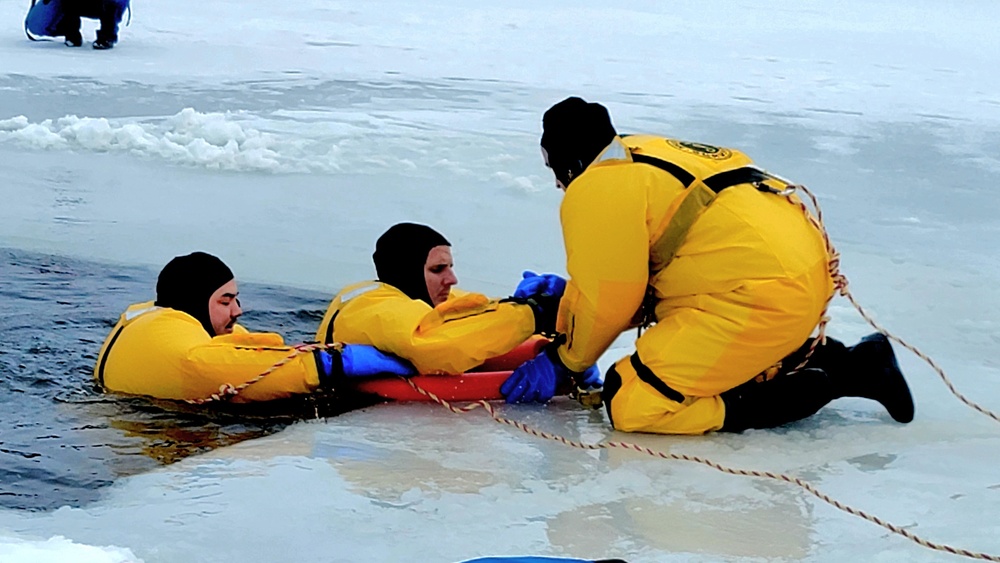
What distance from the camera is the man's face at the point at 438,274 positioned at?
4062mm

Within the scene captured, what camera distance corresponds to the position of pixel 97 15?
10.4 metres

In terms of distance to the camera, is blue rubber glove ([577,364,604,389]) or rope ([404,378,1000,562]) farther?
blue rubber glove ([577,364,604,389])

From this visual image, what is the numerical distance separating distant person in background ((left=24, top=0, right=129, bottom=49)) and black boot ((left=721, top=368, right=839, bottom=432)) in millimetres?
8111

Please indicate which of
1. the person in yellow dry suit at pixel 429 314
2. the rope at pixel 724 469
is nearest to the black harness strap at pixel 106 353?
the person in yellow dry suit at pixel 429 314

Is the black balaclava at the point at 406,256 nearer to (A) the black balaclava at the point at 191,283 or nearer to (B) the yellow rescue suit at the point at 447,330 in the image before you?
(B) the yellow rescue suit at the point at 447,330

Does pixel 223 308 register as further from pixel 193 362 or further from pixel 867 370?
pixel 867 370

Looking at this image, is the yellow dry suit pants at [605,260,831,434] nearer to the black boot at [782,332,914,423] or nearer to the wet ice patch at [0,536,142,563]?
the black boot at [782,332,914,423]

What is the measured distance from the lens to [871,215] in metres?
5.73

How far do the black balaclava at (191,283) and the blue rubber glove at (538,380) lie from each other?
40.7 inches

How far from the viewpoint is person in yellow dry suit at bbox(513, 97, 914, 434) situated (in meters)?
3.37

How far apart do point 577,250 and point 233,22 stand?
9.42 metres

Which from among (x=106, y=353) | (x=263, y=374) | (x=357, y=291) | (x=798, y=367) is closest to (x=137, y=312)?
(x=106, y=353)

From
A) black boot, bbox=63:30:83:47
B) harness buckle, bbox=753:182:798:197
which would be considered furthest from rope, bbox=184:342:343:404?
black boot, bbox=63:30:83:47

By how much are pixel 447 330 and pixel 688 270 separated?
76 centimetres
